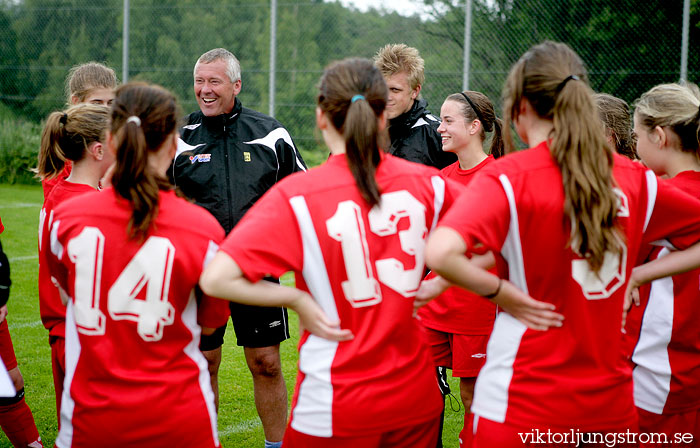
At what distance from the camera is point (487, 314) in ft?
13.8

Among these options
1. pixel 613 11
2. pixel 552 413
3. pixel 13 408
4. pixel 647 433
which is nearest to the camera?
pixel 552 413

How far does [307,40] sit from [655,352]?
14359 mm

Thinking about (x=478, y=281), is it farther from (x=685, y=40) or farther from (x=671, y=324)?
(x=685, y=40)

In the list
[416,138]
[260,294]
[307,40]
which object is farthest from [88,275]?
[307,40]

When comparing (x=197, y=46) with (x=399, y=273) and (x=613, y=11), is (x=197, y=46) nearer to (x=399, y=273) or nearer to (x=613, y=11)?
(x=613, y=11)

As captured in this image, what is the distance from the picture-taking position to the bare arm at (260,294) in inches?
91.5

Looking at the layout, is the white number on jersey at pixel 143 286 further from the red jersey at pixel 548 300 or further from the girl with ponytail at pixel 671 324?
the girl with ponytail at pixel 671 324

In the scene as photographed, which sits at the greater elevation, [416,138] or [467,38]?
[467,38]

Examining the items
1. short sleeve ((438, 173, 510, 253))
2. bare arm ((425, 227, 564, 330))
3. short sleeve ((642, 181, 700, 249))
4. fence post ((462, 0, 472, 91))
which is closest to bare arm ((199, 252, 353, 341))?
bare arm ((425, 227, 564, 330))

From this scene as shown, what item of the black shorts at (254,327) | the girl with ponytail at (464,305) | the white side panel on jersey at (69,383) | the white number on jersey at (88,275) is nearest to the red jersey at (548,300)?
the white number on jersey at (88,275)

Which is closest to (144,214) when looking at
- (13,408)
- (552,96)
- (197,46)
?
(552,96)

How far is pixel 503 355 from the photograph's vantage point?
2.45m

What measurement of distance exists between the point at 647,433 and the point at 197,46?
17424 millimetres

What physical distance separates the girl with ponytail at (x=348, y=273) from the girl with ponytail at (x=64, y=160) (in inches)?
55.4
